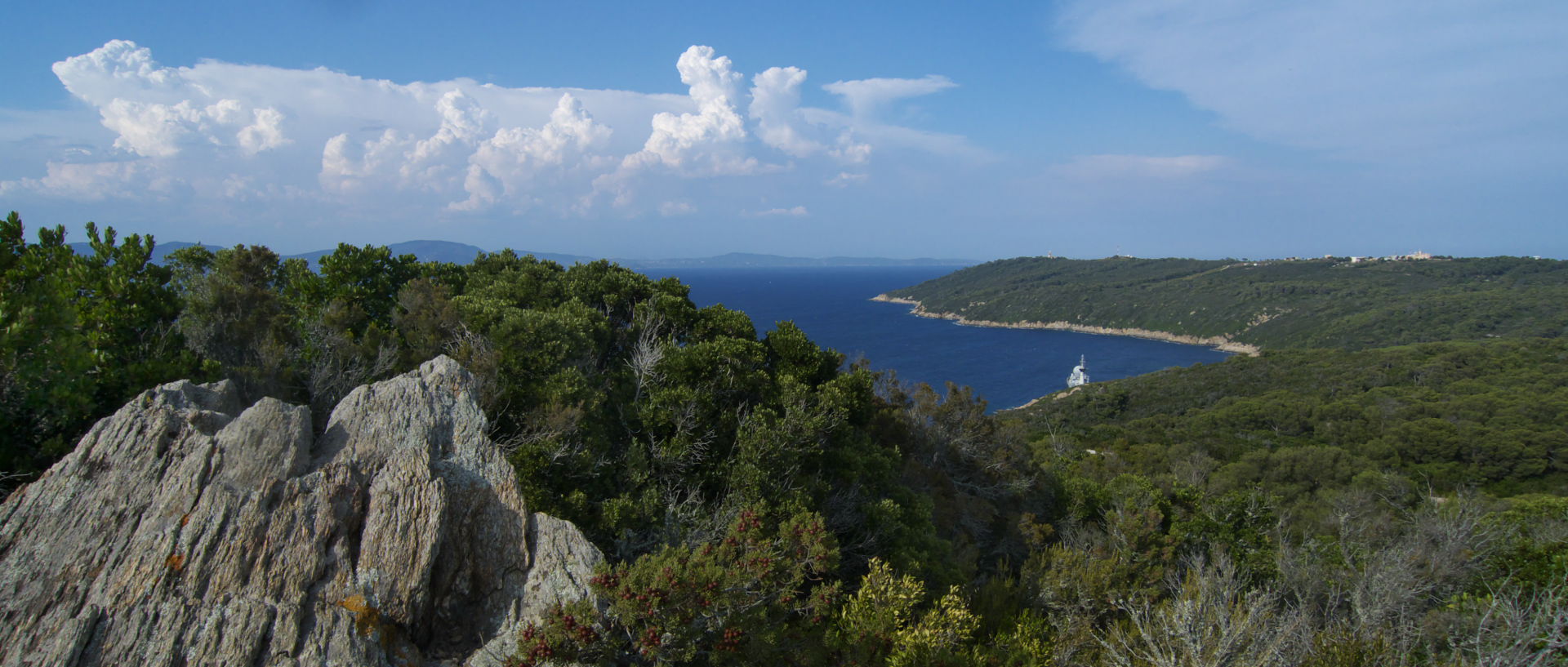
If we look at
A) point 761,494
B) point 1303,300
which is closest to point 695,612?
point 761,494

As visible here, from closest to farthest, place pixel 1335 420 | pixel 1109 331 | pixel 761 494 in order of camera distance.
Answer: pixel 761 494 < pixel 1335 420 < pixel 1109 331

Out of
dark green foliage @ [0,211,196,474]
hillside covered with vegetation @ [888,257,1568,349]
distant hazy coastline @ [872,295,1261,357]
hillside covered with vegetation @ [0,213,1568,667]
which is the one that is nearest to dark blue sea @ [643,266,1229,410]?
distant hazy coastline @ [872,295,1261,357]

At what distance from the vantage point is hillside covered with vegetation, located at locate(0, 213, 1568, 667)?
884 centimetres

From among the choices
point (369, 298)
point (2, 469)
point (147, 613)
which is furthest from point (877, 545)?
point (369, 298)

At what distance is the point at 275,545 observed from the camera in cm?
730

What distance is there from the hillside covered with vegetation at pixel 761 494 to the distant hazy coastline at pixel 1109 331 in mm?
104678

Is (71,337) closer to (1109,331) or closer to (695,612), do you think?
(695,612)

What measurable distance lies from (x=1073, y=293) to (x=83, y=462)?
6946 inches

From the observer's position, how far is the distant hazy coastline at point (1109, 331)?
117m

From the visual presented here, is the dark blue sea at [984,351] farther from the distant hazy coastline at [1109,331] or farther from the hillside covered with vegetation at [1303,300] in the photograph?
the hillside covered with vegetation at [1303,300]

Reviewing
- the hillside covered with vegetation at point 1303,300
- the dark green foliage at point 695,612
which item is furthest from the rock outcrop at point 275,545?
the hillside covered with vegetation at point 1303,300

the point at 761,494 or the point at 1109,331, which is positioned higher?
the point at 761,494

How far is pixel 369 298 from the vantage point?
59.6ft

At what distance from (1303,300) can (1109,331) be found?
3264cm
